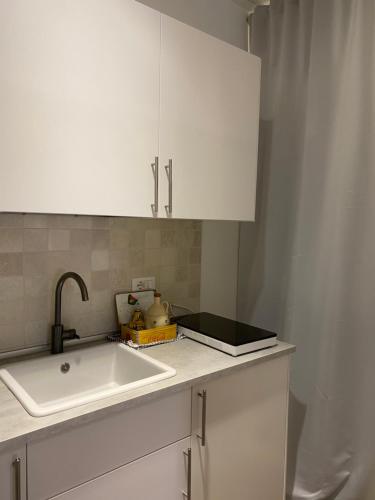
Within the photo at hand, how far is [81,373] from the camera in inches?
59.1

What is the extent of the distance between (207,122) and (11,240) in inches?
32.8

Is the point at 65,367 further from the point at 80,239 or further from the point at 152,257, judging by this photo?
the point at 152,257

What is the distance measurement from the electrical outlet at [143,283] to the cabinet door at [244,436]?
60cm

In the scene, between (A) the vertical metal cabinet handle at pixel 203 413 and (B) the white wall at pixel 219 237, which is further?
(B) the white wall at pixel 219 237

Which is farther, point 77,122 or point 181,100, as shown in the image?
point 181,100

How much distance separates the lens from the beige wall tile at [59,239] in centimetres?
151

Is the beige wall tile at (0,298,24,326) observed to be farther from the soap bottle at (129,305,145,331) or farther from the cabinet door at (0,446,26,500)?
the cabinet door at (0,446,26,500)

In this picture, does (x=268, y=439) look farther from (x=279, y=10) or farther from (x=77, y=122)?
(x=279, y=10)

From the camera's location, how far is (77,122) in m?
1.18

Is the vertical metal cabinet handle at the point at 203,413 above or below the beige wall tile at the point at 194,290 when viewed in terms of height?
below

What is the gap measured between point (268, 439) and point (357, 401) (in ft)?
1.58

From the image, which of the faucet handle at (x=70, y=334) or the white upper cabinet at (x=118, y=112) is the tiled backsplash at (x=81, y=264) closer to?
the faucet handle at (x=70, y=334)

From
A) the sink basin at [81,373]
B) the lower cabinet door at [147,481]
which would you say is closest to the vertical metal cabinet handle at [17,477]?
the lower cabinet door at [147,481]

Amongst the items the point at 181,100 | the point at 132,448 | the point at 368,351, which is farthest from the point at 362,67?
the point at 132,448
